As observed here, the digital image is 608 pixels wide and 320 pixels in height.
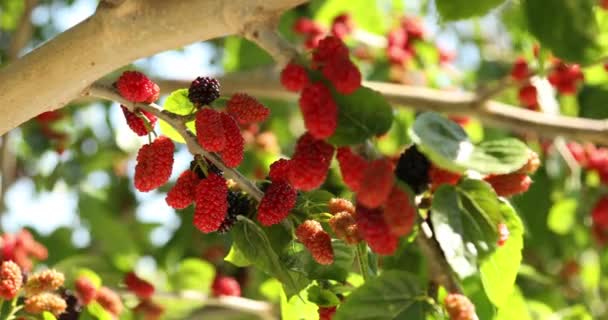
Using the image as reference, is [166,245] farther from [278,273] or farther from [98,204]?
[278,273]

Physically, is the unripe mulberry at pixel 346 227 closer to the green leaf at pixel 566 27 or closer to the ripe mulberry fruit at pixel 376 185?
the ripe mulberry fruit at pixel 376 185

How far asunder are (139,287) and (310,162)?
1317mm

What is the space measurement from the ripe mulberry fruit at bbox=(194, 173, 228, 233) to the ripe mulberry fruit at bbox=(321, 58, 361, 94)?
0.90ft

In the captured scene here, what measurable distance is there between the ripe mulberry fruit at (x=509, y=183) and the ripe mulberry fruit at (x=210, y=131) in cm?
42

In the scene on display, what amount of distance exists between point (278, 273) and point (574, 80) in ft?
6.14

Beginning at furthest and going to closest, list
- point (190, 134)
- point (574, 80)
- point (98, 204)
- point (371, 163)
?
point (98, 204), point (574, 80), point (190, 134), point (371, 163)

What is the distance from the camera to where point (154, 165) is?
130 centimetres

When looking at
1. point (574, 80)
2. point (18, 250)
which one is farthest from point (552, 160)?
point (18, 250)

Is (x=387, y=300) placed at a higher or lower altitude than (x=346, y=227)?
lower

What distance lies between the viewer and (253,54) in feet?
11.7

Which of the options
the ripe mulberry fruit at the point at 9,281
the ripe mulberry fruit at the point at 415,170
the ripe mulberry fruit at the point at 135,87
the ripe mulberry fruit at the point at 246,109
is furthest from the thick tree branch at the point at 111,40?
the ripe mulberry fruit at the point at 9,281

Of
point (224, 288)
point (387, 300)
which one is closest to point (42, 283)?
point (387, 300)

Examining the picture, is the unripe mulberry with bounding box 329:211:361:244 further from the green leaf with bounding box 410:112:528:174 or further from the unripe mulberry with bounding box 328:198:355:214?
the green leaf with bounding box 410:112:528:174

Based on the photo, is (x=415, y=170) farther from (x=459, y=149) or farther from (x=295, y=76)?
(x=295, y=76)
